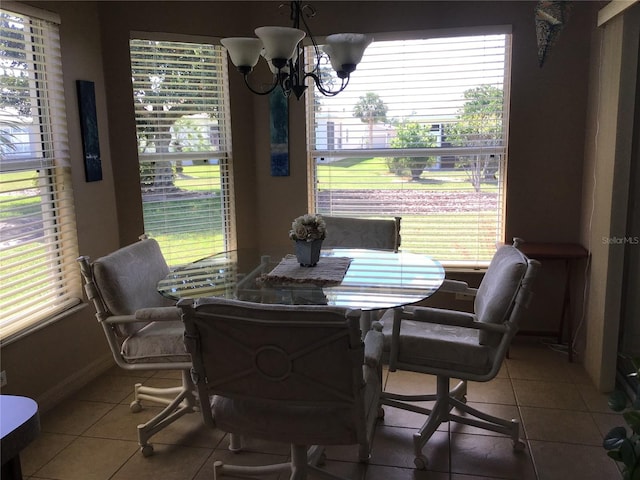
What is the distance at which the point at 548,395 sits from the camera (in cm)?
302

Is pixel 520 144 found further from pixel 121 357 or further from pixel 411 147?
pixel 121 357

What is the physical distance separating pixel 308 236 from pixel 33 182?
60.3 inches

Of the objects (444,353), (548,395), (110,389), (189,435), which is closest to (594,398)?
(548,395)

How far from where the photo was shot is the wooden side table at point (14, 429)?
1.05m

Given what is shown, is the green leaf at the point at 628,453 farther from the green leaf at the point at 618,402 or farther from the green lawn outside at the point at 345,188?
the green lawn outside at the point at 345,188

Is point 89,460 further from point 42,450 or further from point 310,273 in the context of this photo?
point 310,273

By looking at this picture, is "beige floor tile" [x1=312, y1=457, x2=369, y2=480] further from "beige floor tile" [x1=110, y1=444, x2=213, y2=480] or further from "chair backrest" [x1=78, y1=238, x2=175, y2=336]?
"chair backrest" [x1=78, y1=238, x2=175, y2=336]

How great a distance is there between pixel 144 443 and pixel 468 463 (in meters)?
1.49

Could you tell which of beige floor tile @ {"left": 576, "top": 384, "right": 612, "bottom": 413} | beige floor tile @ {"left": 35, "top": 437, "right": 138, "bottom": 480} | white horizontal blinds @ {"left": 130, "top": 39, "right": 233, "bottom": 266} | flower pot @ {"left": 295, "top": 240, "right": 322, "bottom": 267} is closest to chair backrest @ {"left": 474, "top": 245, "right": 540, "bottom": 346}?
flower pot @ {"left": 295, "top": 240, "right": 322, "bottom": 267}

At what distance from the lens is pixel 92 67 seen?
329 cm

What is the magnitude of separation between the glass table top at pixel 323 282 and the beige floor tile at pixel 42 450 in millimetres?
918

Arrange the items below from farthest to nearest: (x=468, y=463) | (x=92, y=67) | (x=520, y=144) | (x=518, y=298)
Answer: (x=520, y=144) < (x=92, y=67) < (x=468, y=463) < (x=518, y=298)

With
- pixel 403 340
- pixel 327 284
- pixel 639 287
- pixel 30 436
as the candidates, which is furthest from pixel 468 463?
pixel 30 436

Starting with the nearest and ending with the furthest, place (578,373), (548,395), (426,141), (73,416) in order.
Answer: (73,416), (548,395), (578,373), (426,141)
